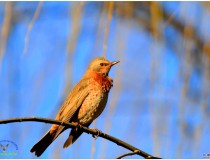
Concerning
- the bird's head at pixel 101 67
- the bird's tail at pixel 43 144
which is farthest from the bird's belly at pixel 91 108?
the bird's tail at pixel 43 144

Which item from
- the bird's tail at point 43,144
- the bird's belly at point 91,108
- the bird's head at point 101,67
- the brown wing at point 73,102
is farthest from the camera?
the bird's head at point 101,67

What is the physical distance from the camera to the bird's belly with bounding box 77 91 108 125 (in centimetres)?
267

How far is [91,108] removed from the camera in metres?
2.69

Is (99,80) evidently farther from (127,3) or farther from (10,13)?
(10,13)

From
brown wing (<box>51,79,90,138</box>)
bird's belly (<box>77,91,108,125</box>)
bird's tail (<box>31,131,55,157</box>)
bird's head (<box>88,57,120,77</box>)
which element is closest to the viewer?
bird's tail (<box>31,131,55,157</box>)

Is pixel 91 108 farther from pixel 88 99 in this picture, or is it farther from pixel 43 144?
pixel 43 144

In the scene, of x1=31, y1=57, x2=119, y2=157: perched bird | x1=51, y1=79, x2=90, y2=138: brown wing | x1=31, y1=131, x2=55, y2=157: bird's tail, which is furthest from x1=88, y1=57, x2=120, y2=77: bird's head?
x1=31, y1=131, x2=55, y2=157: bird's tail

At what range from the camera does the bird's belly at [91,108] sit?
8.77 feet

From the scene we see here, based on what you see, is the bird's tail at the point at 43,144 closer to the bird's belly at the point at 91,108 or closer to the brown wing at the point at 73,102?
the brown wing at the point at 73,102

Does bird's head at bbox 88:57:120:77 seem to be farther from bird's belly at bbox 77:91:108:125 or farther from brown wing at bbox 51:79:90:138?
bird's belly at bbox 77:91:108:125

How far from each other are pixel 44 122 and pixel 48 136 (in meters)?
1.14

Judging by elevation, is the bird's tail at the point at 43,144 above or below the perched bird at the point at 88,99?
below

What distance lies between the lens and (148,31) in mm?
1664

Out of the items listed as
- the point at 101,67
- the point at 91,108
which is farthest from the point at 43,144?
the point at 101,67
